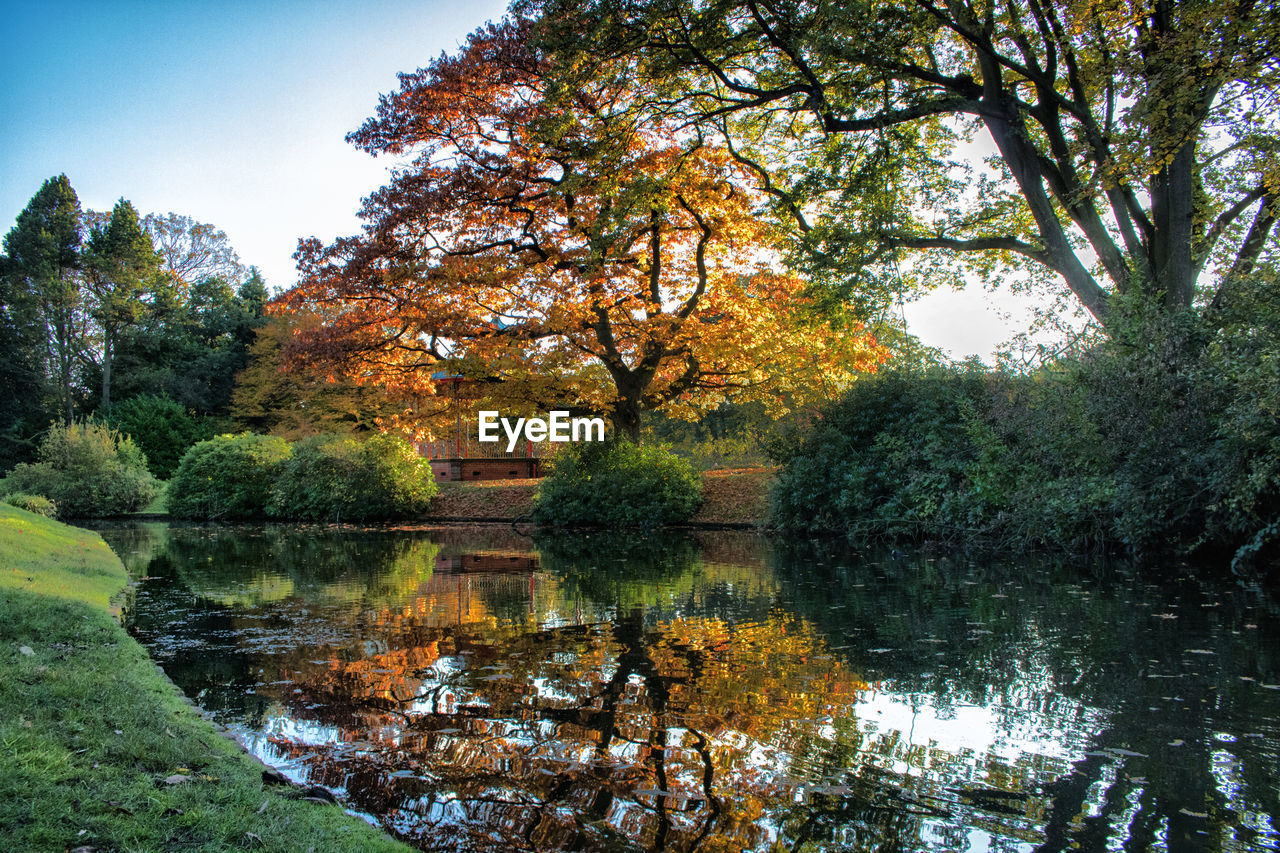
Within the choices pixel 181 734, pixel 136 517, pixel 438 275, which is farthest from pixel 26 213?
pixel 181 734

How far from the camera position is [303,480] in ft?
91.9

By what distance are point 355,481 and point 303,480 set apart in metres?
2.35

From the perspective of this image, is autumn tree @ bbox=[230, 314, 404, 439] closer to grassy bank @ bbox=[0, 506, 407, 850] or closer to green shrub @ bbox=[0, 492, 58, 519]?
green shrub @ bbox=[0, 492, 58, 519]

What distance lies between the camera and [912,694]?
525 cm

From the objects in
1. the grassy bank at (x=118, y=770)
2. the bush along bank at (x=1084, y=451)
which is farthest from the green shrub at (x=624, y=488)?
the grassy bank at (x=118, y=770)

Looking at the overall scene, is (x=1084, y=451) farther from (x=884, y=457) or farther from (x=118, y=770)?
(x=118, y=770)

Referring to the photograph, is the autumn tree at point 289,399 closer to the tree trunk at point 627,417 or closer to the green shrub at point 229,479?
the green shrub at point 229,479

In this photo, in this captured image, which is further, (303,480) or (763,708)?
(303,480)

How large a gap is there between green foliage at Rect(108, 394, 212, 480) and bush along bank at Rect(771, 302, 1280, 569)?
1431 inches

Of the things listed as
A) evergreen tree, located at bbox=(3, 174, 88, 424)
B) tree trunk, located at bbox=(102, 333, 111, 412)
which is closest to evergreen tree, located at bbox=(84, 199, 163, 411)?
tree trunk, located at bbox=(102, 333, 111, 412)

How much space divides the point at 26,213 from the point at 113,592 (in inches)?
1995

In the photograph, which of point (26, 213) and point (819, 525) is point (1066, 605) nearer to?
point (819, 525)

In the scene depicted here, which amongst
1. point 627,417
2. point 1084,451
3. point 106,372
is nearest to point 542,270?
point 627,417

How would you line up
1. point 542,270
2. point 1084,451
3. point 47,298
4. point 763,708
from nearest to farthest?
point 763,708, point 1084,451, point 542,270, point 47,298
